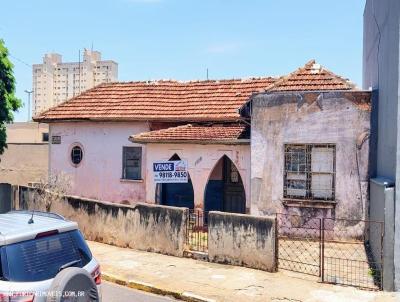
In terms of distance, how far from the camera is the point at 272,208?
12.4m

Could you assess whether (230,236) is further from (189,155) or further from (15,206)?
(15,206)

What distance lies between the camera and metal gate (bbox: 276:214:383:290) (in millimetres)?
8969

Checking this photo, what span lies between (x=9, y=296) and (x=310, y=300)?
5451 mm

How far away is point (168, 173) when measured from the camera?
13.4m

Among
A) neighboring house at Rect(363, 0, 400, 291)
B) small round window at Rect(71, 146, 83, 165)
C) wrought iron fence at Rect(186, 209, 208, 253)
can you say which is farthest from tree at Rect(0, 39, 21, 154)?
neighboring house at Rect(363, 0, 400, 291)

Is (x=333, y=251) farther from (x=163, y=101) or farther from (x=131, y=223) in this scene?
(x=163, y=101)

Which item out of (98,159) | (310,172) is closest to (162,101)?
(98,159)

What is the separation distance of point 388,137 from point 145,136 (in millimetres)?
8155

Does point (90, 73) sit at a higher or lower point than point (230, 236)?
higher

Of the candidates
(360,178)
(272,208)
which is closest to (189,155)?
(272,208)

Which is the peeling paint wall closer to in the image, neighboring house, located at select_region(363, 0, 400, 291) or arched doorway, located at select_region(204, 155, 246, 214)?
neighboring house, located at select_region(363, 0, 400, 291)

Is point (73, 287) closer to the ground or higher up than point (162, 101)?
closer to the ground

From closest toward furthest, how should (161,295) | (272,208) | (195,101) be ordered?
(161,295), (272,208), (195,101)

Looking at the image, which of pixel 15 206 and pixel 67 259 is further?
pixel 15 206
